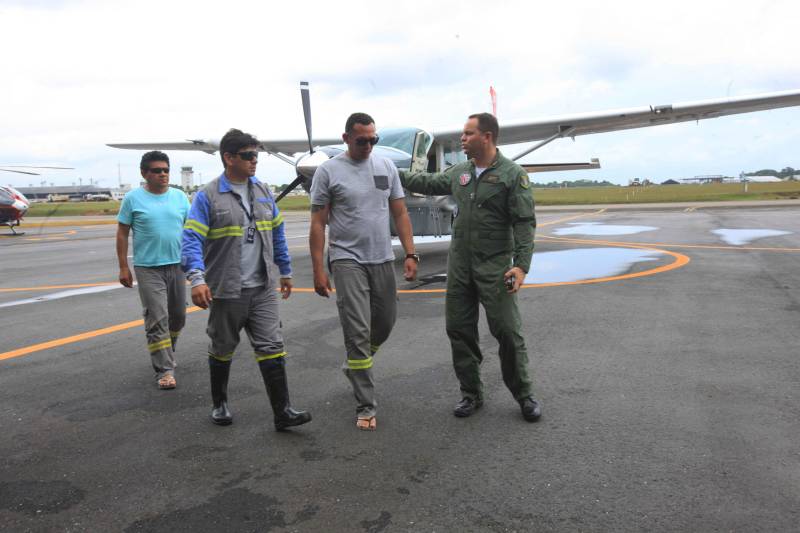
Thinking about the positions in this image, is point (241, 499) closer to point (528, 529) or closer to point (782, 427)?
point (528, 529)

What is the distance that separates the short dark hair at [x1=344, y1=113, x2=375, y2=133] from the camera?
11.9ft

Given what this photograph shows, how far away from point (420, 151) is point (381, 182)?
743 cm

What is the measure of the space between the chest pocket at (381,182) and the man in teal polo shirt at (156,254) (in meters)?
1.84

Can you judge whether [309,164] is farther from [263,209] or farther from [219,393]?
[219,393]

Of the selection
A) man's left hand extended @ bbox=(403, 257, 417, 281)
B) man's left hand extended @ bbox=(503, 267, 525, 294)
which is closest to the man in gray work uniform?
man's left hand extended @ bbox=(403, 257, 417, 281)

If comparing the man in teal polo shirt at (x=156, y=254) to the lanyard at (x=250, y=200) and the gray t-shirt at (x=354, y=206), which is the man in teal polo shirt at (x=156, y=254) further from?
the gray t-shirt at (x=354, y=206)

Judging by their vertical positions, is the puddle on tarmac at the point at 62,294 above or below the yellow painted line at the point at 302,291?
above

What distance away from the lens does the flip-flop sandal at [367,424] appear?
11.3ft

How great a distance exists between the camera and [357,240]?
3.66 metres

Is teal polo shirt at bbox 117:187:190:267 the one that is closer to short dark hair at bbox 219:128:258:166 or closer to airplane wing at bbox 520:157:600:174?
short dark hair at bbox 219:128:258:166

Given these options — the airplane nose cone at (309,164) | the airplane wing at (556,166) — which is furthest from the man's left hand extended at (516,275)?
the airplane wing at (556,166)

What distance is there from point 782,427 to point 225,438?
10.6 ft

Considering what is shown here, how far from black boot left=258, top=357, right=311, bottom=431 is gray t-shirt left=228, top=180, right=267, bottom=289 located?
51 centimetres

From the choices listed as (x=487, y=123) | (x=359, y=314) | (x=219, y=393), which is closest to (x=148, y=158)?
(x=219, y=393)
